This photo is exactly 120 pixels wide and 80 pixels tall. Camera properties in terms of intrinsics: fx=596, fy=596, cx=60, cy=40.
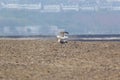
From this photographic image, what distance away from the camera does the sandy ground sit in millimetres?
31812

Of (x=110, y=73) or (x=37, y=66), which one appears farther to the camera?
(x=37, y=66)

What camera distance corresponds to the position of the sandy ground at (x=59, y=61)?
31812 millimetres

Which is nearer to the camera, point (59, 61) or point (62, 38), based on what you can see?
point (59, 61)

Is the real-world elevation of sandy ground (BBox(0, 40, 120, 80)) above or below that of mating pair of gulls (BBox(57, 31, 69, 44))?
above

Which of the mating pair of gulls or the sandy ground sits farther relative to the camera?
the mating pair of gulls

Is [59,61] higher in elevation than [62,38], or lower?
higher

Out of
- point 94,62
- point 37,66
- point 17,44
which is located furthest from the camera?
point 17,44

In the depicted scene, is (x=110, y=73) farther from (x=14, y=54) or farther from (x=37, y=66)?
(x=14, y=54)

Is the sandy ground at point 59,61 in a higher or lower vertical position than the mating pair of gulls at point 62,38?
higher

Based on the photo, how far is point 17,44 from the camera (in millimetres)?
48406

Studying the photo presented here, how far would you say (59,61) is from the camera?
37562 mm

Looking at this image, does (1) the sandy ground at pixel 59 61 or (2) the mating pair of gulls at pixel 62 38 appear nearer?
(1) the sandy ground at pixel 59 61

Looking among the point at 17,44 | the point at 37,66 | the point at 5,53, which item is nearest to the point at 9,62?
the point at 37,66

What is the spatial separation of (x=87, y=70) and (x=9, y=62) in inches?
208
